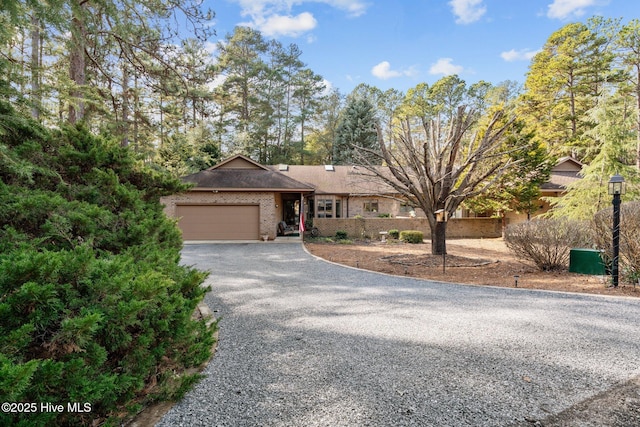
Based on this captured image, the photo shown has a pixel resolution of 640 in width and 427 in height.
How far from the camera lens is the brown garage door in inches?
630

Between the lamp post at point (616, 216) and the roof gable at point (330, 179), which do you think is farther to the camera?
the roof gable at point (330, 179)

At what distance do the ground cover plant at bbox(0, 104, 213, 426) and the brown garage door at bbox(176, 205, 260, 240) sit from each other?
11977 millimetres

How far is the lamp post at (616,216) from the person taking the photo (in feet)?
20.7

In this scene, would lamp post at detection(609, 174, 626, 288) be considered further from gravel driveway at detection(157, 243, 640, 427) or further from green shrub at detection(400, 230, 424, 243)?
green shrub at detection(400, 230, 424, 243)

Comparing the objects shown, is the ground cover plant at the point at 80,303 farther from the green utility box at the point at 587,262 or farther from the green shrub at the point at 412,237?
the green shrub at the point at 412,237

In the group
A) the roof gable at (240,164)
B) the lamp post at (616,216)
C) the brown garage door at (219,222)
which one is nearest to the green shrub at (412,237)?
the brown garage door at (219,222)

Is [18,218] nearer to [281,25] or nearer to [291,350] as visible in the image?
[291,350]

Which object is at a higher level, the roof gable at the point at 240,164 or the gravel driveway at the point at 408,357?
the roof gable at the point at 240,164

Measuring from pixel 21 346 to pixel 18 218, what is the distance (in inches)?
79.5

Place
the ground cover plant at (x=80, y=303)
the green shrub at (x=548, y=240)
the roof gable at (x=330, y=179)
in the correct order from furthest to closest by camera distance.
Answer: the roof gable at (x=330, y=179), the green shrub at (x=548, y=240), the ground cover plant at (x=80, y=303)

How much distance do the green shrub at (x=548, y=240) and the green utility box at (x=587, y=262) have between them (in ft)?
0.58

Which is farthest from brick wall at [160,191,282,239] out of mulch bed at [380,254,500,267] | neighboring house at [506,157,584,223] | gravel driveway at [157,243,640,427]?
neighboring house at [506,157,584,223]

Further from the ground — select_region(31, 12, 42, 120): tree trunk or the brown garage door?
select_region(31, 12, 42, 120): tree trunk

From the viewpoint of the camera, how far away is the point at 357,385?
2.88 meters
